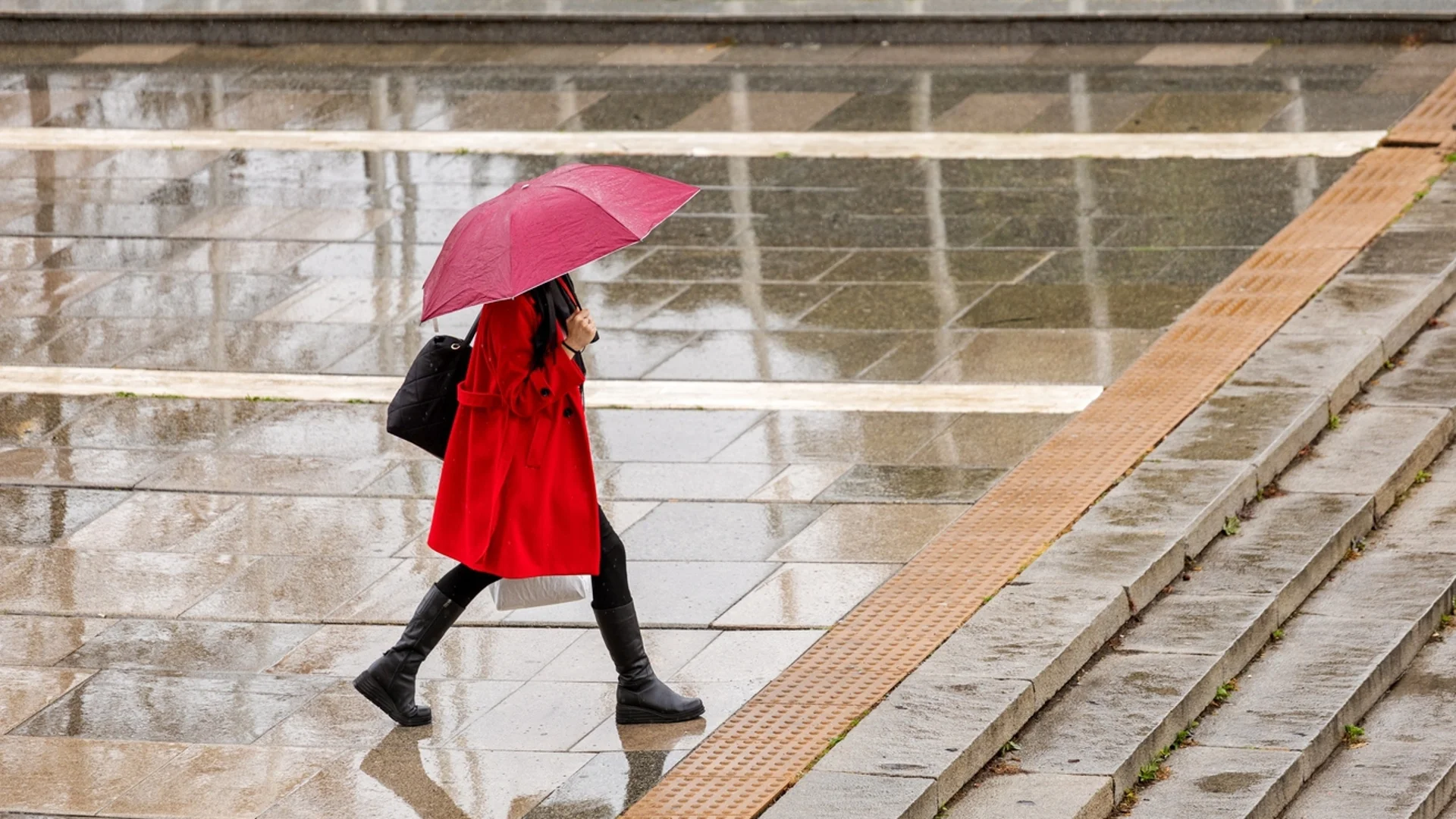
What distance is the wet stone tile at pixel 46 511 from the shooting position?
8.14m

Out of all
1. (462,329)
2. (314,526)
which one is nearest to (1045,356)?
(462,329)

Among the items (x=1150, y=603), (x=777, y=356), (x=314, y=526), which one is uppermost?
(x=777, y=356)

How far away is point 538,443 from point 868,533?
2.01m

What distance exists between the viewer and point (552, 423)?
20.1 ft

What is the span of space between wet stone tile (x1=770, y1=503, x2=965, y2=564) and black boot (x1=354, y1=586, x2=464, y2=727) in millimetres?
1594

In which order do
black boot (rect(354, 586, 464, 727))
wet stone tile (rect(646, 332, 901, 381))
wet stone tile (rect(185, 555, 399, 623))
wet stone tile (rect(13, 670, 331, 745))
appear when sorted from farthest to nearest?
1. wet stone tile (rect(646, 332, 901, 381))
2. wet stone tile (rect(185, 555, 399, 623))
3. wet stone tile (rect(13, 670, 331, 745))
4. black boot (rect(354, 586, 464, 727))

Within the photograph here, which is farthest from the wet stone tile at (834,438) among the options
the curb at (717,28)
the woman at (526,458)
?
the curb at (717,28)

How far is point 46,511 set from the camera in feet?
27.5

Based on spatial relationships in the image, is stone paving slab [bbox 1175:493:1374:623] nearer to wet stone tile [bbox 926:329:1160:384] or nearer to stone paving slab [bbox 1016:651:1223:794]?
stone paving slab [bbox 1016:651:1223:794]

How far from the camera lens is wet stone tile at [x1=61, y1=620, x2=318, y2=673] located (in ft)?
23.0

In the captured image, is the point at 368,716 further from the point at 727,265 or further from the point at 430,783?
the point at 727,265

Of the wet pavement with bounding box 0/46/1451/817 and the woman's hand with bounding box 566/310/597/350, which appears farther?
the wet pavement with bounding box 0/46/1451/817

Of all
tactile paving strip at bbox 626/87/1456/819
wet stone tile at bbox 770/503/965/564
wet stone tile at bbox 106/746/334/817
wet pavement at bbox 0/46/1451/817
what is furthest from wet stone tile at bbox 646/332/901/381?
wet stone tile at bbox 106/746/334/817

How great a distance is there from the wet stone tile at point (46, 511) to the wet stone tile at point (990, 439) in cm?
332
